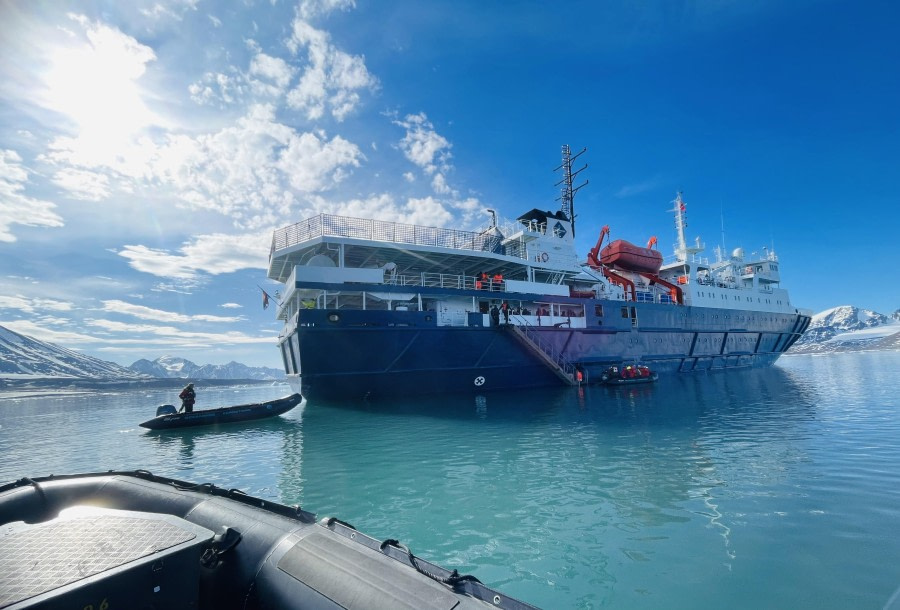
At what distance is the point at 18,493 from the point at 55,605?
3313 millimetres

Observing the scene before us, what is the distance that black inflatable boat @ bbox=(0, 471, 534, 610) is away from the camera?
2072mm

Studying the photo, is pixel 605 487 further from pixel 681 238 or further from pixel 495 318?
pixel 681 238

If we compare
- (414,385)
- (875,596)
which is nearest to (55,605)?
(875,596)

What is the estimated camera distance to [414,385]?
19.5m

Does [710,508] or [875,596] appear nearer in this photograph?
[875,596]

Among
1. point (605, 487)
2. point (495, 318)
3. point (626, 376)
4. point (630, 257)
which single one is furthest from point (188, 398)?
point (630, 257)

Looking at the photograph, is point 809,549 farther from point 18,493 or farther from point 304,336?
point 304,336

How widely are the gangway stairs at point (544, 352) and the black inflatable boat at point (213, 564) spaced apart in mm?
18277

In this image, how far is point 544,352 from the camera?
75.6 feet

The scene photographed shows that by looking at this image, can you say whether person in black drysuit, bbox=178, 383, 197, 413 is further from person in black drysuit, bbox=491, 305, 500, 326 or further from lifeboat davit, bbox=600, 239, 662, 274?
lifeboat davit, bbox=600, 239, 662, 274

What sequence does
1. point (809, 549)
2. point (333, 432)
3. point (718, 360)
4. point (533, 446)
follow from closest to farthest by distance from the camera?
point (809, 549), point (533, 446), point (333, 432), point (718, 360)

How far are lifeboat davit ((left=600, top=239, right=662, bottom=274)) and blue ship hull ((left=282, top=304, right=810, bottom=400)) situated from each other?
9.44ft

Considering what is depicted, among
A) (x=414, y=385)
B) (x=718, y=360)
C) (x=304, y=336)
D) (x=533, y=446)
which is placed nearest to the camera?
(x=533, y=446)

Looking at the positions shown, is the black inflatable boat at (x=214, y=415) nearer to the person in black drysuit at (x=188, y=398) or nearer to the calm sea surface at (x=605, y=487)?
the person in black drysuit at (x=188, y=398)
